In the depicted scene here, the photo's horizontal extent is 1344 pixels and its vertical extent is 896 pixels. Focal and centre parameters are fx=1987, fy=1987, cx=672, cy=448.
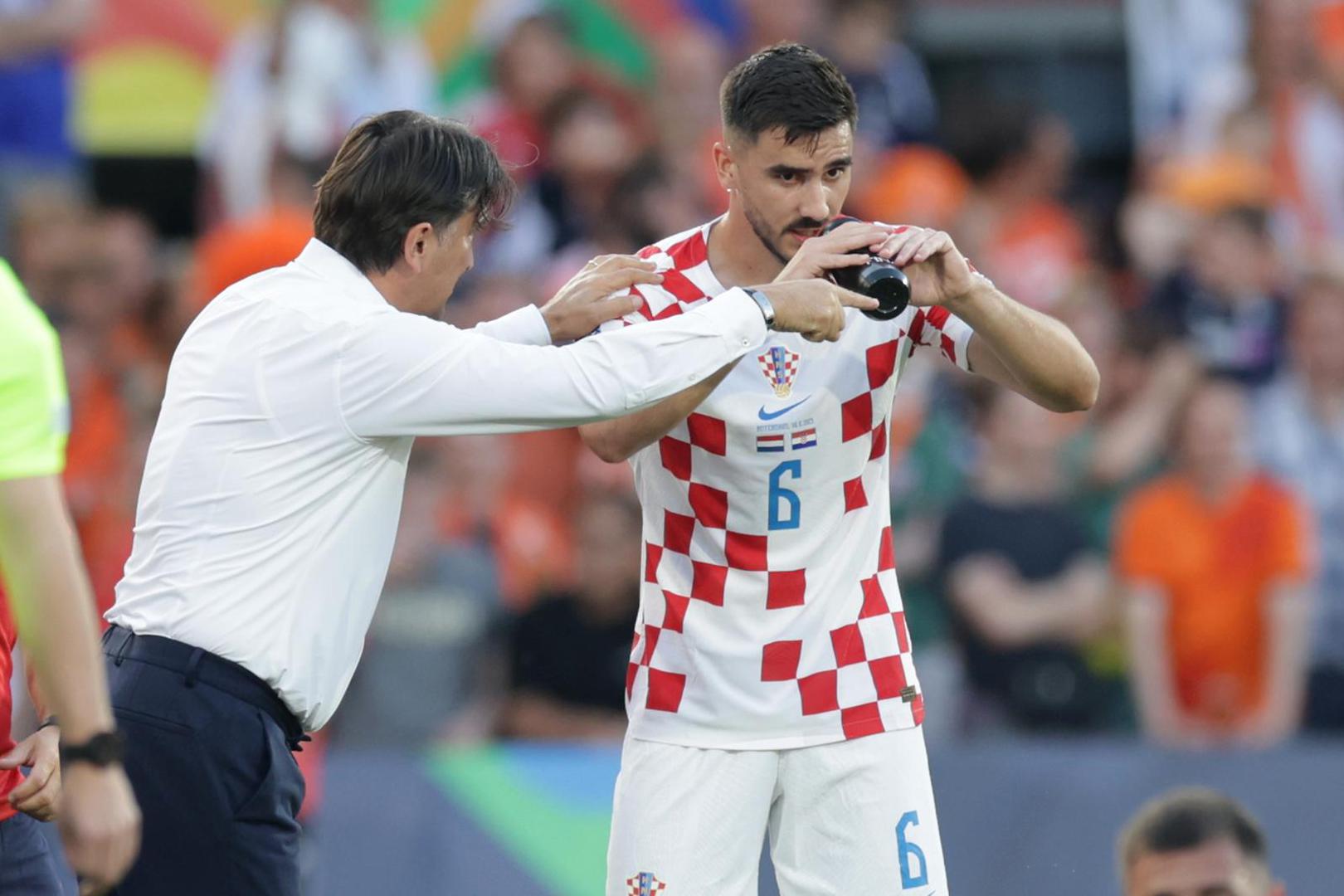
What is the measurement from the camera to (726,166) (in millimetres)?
4938

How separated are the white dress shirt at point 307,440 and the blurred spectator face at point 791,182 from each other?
23.0 inches

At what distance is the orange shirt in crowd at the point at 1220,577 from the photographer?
822 centimetres

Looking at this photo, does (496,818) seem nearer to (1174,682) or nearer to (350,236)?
(1174,682)

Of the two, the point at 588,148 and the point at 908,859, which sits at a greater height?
the point at 588,148

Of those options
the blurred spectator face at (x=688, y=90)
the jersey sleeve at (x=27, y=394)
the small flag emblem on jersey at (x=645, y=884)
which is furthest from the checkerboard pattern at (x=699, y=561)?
the blurred spectator face at (x=688, y=90)

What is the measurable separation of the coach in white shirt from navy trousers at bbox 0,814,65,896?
0.22 m

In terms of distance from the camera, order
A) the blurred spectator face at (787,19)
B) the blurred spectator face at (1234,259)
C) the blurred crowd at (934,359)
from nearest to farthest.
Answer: the blurred crowd at (934,359) → the blurred spectator face at (1234,259) → the blurred spectator face at (787,19)

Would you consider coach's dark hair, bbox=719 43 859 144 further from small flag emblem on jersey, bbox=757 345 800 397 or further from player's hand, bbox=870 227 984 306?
small flag emblem on jersey, bbox=757 345 800 397

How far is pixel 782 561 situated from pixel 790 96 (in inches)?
43.4

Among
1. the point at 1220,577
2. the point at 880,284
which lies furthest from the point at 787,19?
the point at 880,284

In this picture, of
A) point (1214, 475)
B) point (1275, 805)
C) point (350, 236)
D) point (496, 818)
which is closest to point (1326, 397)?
point (1214, 475)

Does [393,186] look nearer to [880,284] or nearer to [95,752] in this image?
[880,284]

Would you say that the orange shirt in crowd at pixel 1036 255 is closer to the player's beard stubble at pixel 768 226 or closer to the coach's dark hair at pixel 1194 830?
the coach's dark hair at pixel 1194 830

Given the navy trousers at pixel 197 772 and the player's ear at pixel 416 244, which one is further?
the player's ear at pixel 416 244
